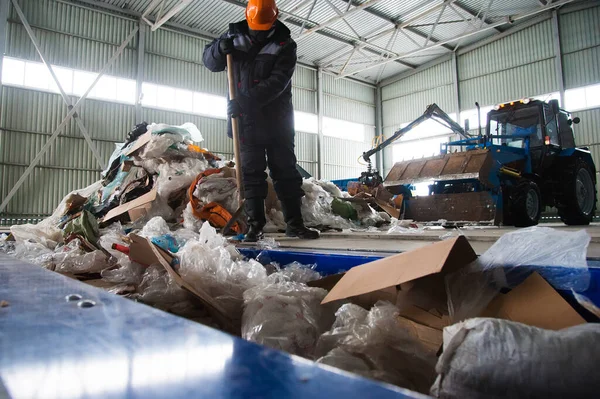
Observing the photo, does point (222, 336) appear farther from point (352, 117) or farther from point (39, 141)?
point (352, 117)

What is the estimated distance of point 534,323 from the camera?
0.99 m

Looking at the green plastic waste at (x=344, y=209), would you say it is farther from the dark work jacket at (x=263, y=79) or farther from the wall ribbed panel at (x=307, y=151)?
the wall ribbed panel at (x=307, y=151)

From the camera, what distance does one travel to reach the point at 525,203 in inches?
184

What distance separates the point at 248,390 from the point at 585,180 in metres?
6.77

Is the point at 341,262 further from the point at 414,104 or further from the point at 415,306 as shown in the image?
the point at 414,104

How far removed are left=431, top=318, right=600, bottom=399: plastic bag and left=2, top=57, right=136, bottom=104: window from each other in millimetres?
10915

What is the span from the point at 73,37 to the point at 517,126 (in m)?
9.99

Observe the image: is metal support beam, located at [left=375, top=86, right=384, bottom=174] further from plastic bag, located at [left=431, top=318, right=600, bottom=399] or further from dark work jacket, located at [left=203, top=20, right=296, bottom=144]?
plastic bag, located at [left=431, top=318, right=600, bottom=399]

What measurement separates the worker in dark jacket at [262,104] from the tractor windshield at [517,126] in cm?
375

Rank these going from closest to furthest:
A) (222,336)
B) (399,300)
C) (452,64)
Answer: (222,336) < (399,300) < (452,64)

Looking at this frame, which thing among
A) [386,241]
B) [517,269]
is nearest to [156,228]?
[386,241]

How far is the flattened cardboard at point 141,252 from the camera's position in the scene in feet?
5.88

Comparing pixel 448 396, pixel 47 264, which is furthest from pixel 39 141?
pixel 448 396

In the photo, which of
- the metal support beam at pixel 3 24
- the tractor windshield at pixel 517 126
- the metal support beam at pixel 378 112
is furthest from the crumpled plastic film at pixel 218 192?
the metal support beam at pixel 378 112
